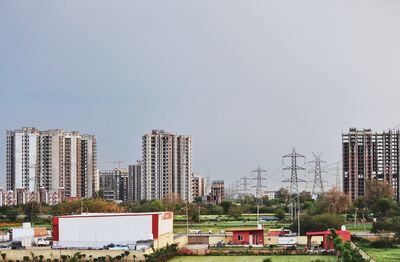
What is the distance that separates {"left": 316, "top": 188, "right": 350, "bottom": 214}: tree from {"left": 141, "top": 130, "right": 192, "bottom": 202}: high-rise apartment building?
55.4 feet

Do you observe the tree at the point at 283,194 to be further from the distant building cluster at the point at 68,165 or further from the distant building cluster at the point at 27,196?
the distant building cluster at the point at 27,196

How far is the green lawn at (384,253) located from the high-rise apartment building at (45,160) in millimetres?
38938

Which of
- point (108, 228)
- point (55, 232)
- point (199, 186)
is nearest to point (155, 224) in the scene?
point (108, 228)

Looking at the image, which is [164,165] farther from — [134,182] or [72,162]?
[134,182]

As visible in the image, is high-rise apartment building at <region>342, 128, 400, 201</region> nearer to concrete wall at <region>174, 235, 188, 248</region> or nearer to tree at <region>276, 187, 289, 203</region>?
tree at <region>276, 187, 289, 203</region>

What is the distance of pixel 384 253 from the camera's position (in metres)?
21.5

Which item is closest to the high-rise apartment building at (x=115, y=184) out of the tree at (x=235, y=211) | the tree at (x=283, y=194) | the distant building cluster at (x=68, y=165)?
the distant building cluster at (x=68, y=165)

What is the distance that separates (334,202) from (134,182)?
32535mm

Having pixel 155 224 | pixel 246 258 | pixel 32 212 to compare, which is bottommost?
pixel 246 258

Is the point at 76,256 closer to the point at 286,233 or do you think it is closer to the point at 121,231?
the point at 121,231

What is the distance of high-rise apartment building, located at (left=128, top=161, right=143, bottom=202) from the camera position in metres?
68.7

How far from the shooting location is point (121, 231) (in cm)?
2191

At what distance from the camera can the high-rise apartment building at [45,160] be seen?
5853 centimetres

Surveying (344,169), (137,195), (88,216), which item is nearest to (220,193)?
(137,195)
